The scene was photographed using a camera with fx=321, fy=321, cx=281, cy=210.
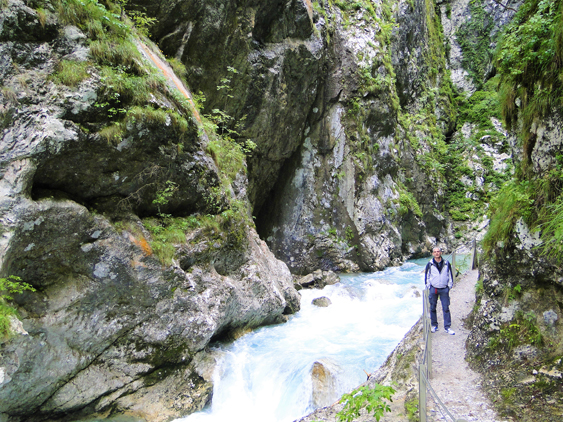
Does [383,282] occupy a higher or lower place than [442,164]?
lower

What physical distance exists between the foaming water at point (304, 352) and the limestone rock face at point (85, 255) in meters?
0.80

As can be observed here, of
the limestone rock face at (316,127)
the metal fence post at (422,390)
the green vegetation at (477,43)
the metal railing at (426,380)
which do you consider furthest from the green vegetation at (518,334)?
the green vegetation at (477,43)

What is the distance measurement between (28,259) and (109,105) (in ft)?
10.7

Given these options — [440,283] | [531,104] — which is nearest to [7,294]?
[440,283]

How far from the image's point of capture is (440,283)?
6.16 meters

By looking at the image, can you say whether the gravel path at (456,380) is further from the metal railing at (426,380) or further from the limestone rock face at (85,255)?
the limestone rock face at (85,255)

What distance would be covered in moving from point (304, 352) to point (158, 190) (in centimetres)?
550

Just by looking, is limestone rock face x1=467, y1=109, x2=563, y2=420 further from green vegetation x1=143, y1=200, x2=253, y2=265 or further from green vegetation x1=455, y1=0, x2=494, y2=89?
green vegetation x1=455, y1=0, x2=494, y2=89

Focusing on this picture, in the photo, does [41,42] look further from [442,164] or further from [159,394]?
[442,164]

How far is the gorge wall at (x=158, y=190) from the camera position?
572 cm

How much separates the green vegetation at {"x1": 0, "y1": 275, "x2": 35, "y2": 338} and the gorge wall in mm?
183

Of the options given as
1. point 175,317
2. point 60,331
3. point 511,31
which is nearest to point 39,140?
point 60,331

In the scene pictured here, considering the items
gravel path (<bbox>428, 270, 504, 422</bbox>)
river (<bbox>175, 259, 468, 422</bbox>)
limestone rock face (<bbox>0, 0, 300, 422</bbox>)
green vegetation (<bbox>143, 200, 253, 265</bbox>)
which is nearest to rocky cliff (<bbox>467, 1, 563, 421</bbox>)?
gravel path (<bbox>428, 270, 504, 422</bbox>)

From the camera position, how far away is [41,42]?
606 centimetres
